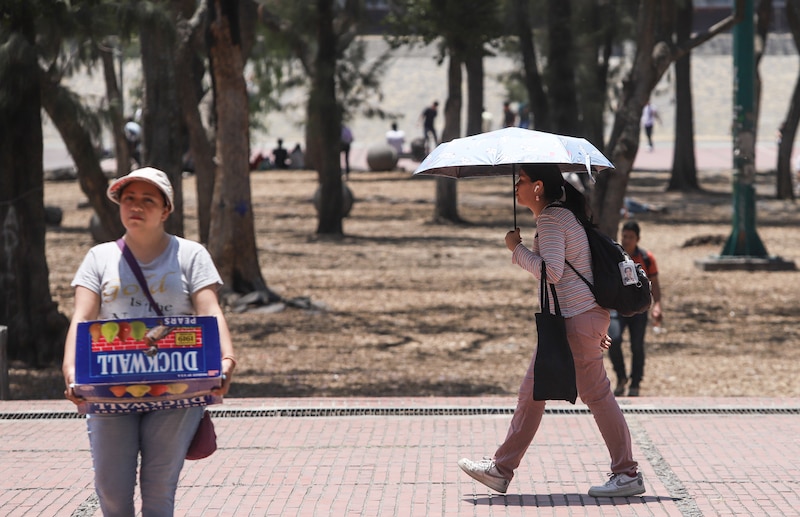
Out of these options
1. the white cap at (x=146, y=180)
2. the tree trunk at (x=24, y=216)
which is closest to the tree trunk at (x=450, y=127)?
the tree trunk at (x=24, y=216)

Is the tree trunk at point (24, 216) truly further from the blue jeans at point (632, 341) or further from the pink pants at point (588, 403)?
the pink pants at point (588, 403)

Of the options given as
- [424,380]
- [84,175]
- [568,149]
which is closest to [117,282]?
[568,149]

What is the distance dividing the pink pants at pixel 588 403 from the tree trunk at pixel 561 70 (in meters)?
12.3

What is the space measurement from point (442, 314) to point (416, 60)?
47.9m

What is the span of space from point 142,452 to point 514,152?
2.19m

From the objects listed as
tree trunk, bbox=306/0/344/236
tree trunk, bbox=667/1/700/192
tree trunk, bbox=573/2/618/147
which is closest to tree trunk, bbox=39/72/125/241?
tree trunk, bbox=306/0/344/236

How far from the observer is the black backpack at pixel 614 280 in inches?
222

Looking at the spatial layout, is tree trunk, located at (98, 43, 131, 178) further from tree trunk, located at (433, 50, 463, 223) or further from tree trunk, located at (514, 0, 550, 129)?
tree trunk, located at (514, 0, 550, 129)

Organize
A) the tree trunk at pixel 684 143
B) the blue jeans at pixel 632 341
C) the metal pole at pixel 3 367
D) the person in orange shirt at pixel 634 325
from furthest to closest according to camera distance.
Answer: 1. the tree trunk at pixel 684 143
2. the blue jeans at pixel 632 341
3. the person in orange shirt at pixel 634 325
4. the metal pole at pixel 3 367

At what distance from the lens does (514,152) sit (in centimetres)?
562

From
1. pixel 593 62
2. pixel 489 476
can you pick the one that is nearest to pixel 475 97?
pixel 593 62

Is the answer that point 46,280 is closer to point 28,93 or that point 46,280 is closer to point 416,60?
point 28,93

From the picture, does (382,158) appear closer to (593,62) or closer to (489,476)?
(593,62)

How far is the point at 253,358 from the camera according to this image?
37.6ft
